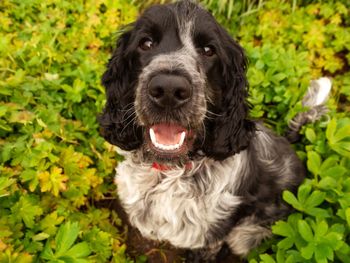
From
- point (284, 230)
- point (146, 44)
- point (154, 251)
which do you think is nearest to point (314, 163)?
point (284, 230)

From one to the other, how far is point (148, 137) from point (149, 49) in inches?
23.6

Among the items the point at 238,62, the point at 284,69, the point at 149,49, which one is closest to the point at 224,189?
the point at 238,62

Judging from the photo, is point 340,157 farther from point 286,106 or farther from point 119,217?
point 119,217

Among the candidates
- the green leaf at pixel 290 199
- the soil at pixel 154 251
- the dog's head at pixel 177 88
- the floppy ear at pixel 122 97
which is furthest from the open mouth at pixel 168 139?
the soil at pixel 154 251

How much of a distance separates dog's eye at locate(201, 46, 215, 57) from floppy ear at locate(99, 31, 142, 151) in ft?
1.60

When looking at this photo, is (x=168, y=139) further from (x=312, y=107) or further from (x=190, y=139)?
(x=312, y=107)

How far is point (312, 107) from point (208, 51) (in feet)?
5.64

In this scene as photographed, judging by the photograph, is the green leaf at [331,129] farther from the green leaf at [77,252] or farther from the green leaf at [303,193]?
the green leaf at [77,252]

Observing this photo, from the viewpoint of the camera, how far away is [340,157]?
3479 millimetres

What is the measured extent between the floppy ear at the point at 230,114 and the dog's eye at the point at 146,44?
1.86 feet

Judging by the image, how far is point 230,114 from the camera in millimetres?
2896


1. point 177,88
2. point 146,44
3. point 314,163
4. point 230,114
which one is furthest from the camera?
point 314,163

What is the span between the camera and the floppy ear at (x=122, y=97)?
2.87m

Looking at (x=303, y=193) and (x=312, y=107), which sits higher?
(x=312, y=107)
